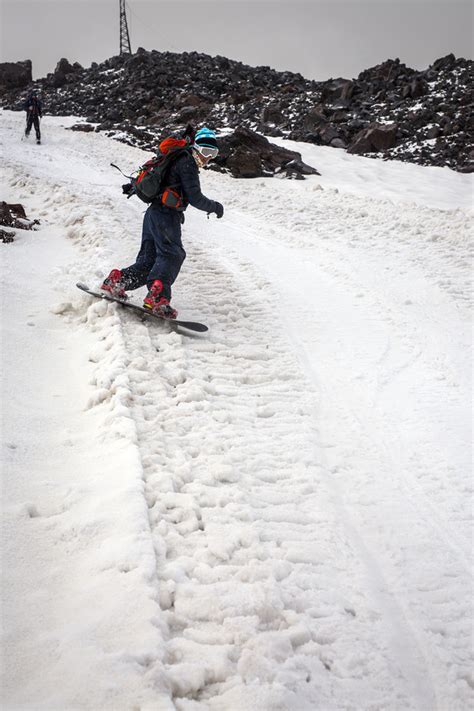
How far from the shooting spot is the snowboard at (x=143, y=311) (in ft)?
17.2

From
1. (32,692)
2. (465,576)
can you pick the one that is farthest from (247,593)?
(465,576)

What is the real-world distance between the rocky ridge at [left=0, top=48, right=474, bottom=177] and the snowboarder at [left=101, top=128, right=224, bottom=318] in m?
11.8

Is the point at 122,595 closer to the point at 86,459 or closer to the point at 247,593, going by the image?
the point at 247,593

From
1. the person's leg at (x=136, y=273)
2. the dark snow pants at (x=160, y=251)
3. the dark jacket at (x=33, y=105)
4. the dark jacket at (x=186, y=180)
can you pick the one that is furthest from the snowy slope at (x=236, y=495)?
the dark jacket at (x=33, y=105)

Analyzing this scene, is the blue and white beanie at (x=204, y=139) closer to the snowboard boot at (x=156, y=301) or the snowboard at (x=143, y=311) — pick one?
the snowboard boot at (x=156, y=301)

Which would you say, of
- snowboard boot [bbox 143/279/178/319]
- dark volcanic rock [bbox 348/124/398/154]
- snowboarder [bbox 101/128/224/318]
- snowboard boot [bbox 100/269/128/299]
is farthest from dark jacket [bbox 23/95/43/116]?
snowboard boot [bbox 143/279/178/319]

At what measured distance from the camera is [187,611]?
2.26m

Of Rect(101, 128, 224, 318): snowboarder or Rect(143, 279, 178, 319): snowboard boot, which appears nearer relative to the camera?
Rect(101, 128, 224, 318): snowboarder

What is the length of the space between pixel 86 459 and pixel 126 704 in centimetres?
164

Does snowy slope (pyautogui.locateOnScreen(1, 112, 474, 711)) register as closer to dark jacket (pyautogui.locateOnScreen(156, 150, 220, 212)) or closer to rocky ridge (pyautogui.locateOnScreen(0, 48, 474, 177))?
dark jacket (pyautogui.locateOnScreen(156, 150, 220, 212))

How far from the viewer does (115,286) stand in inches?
214

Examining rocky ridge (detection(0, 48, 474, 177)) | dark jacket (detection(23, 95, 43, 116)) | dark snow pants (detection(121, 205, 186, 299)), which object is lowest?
dark snow pants (detection(121, 205, 186, 299))

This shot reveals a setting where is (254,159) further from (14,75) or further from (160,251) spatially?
(14,75)

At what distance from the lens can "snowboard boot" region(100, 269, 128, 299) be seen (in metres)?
5.43
